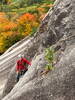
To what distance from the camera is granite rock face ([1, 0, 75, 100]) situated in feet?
49.9

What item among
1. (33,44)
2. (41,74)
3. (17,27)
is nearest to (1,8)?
(17,27)

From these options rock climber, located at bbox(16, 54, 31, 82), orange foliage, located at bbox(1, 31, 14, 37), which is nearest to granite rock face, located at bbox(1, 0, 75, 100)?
rock climber, located at bbox(16, 54, 31, 82)

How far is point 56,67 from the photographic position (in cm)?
1648

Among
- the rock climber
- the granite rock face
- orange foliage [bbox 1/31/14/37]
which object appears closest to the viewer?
the granite rock face

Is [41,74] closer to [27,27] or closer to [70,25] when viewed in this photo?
[70,25]

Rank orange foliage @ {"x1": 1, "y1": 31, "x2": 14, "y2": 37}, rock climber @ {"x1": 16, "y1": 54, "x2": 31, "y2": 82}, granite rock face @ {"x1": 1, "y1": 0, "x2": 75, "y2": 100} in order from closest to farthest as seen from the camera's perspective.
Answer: granite rock face @ {"x1": 1, "y1": 0, "x2": 75, "y2": 100} < rock climber @ {"x1": 16, "y1": 54, "x2": 31, "y2": 82} < orange foliage @ {"x1": 1, "y1": 31, "x2": 14, "y2": 37}

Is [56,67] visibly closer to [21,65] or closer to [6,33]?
[21,65]

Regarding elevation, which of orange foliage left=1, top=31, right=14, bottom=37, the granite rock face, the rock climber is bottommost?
orange foliage left=1, top=31, right=14, bottom=37

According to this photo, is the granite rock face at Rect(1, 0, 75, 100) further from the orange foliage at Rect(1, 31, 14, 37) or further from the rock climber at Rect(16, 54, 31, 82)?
the orange foliage at Rect(1, 31, 14, 37)

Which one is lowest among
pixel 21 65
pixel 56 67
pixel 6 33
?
pixel 6 33

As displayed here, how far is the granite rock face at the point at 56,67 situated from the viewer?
1520cm

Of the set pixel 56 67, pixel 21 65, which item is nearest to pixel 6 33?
pixel 21 65

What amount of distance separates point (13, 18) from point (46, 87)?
2809 inches

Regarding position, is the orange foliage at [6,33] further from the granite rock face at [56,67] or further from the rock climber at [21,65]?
the rock climber at [21,65]
